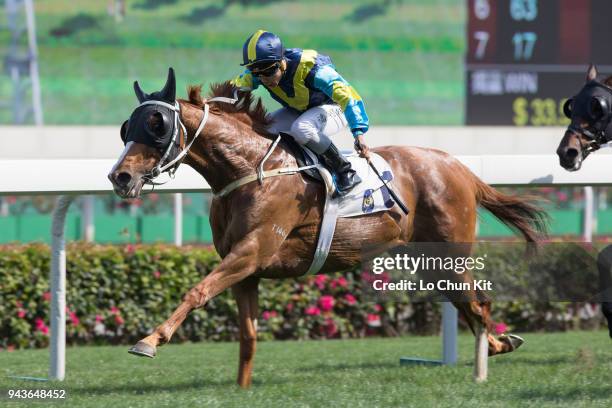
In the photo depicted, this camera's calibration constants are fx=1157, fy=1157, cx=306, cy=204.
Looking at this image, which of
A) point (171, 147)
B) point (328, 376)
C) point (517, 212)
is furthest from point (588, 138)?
point (171, 147)

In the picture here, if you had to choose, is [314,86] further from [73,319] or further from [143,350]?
[73,319]

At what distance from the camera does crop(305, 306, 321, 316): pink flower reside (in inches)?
332

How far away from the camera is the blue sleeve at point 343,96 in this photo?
5.15 metres

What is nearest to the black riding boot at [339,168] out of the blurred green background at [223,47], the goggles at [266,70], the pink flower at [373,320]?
the goggles at [266,70]

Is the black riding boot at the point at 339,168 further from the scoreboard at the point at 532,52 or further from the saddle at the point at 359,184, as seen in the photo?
the scoreboard at the point at 532,52

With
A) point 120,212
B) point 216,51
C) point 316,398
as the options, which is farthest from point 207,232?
point 316,398

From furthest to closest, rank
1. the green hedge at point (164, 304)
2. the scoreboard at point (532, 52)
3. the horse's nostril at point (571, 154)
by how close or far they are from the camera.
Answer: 1. the scoreboard at point (532, 52)
2. the green hedge at point (164, 304)
3. the horse's nostril at point (571, 154)

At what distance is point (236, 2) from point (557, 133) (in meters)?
6.06

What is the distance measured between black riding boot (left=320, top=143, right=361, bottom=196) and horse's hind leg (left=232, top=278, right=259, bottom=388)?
1.89 ft

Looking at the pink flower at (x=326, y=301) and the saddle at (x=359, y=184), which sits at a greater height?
the saddle at (x=359, y=184)

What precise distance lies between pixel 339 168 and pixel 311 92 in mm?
395

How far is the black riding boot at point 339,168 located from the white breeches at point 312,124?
0.03 m

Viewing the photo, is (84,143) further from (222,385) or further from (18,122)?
(222,385)

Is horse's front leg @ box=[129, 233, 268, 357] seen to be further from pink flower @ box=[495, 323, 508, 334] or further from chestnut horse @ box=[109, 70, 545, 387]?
pink flower @ box=[495, 323, 508, 334]
